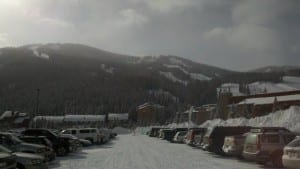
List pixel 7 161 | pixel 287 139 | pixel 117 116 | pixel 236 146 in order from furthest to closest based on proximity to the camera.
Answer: pixel 117 116 < pixel 236 146 < pixel 287 139 < pixel 7 161

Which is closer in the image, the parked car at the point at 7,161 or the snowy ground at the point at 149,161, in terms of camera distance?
the parked car at the point at 7,161

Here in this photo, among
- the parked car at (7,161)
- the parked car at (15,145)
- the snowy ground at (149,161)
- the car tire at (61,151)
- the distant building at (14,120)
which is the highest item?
the distant building at (14,120)

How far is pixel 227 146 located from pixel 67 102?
16547 cm

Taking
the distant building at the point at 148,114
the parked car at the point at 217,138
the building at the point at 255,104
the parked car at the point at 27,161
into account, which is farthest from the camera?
the distant building at the point at 148,114

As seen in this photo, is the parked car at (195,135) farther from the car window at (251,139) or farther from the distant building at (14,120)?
the distant building at (14,120)

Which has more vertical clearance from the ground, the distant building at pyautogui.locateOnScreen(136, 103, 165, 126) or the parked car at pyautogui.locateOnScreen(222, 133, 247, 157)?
the distant building at pyautogui.locateOnScreen(136, 103, 165, 126)

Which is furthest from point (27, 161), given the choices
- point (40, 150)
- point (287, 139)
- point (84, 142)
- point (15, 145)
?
point (84, 142)

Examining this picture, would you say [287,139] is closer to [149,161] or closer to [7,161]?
[149,161]

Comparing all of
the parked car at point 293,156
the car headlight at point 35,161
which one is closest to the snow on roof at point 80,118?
the car headlight at point 35,161

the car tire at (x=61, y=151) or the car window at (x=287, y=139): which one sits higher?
the car window at (x=287, y=139)

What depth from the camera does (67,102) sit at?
18512cm

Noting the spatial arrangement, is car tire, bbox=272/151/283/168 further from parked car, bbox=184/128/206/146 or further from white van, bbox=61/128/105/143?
white van, bbox=61/128/105/143

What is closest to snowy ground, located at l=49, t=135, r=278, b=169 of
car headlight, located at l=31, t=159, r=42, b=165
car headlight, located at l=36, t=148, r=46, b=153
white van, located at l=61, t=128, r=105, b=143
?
car headlight, located at l=36, t=148, r=46, b=153

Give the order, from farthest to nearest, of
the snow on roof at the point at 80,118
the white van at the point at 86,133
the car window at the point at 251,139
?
1. the snow on roof at the point at 80,118
2. the white van at the point at 86,133
3. the car window at the point at 251,139
